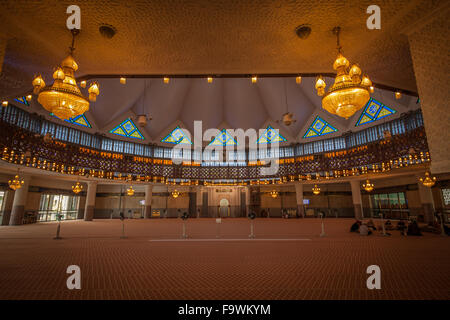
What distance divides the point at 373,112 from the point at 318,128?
18.2 feet

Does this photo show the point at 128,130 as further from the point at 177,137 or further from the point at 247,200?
the point at 247,200

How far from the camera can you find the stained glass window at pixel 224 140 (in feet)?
90.6

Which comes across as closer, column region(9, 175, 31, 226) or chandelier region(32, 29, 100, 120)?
chandelier region(32, 29, 100, 120)

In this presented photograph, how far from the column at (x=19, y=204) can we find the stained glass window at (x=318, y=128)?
2741 cm

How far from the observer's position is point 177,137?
88.0 feet

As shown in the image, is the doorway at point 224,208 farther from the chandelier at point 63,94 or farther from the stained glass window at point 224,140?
the chandelier at point 63,94

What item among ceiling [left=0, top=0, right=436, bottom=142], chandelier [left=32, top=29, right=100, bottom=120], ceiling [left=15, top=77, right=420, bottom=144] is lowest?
chandelier [left=32, top=29, right=100, bottom=120]

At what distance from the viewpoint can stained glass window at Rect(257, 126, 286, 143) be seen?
26359 millimetres

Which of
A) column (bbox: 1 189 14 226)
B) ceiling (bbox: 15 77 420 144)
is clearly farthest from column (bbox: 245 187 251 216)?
column (bbox: 1 189 14 226)

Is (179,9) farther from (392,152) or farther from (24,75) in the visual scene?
(392,152)

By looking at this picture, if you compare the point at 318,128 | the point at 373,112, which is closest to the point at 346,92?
the point at 373,112

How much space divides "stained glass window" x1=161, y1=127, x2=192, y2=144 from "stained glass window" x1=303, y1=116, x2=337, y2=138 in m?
14.8

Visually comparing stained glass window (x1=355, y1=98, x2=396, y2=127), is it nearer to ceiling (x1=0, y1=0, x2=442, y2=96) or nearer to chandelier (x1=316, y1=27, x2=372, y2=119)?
ceiling (x1=0, y1=0, x2=442, y2=96)
